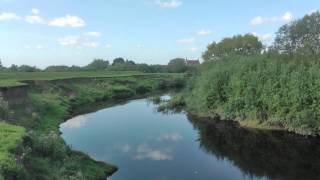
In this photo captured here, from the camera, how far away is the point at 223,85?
58.3 metres

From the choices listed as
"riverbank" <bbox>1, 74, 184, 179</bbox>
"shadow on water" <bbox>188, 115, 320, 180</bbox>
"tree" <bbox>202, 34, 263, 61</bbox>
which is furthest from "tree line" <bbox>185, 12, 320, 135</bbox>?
"tree" <bbox>202, 34, 263, 61</bbox>

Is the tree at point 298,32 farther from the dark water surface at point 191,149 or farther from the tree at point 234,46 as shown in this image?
the dark water surface at point 191,149

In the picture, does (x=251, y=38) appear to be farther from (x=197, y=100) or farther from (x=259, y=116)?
(x=259, y=116)

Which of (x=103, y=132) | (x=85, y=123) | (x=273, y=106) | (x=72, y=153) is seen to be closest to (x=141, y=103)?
(x=85, y=123)

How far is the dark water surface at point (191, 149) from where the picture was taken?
1288 inches

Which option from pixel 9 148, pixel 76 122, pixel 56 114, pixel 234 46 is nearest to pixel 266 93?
pixel 76 122

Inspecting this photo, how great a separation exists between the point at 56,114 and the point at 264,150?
3007 cm

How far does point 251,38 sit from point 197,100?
47.1 metres

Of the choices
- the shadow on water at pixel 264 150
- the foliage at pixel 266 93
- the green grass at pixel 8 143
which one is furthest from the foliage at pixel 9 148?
the foliage at pixel 266 93

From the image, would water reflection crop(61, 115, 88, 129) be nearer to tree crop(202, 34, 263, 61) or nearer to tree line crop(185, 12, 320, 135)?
tree line crop(185, 12, 320, 135)

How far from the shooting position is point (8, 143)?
71.6 ft

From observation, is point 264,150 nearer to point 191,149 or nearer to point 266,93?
point 191,149

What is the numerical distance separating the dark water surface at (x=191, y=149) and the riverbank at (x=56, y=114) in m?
2.95

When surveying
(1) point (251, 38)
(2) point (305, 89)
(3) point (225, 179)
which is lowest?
(3) point (225, 179)
